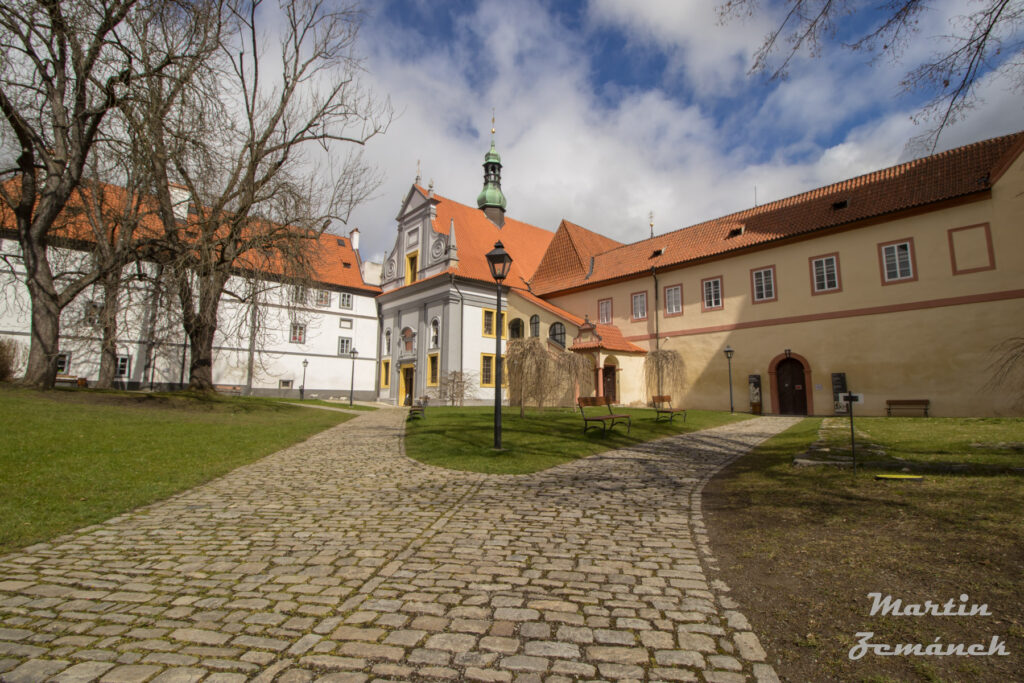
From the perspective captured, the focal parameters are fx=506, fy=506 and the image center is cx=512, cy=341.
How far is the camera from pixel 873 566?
370cm

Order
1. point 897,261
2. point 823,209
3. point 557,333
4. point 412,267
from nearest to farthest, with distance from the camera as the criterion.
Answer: point 897,261
point 823,209
point 557,333
point 412,267

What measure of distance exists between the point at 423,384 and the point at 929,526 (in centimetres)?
2823

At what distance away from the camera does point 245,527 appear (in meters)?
5.00

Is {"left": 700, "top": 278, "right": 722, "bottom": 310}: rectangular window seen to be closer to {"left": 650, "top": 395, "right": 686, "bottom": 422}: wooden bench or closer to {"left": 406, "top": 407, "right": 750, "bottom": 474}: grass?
{"left": 650, "top": 395, "right": 686, "bottom": 422}: wooden bench

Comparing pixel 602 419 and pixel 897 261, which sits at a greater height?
pixel 897 261

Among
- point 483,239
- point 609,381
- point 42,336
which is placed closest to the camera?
point 42,336

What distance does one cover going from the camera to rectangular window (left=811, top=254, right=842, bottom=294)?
825 inches

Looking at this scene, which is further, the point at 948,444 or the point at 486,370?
the point at 486,370

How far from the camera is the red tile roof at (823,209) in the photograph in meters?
18.6

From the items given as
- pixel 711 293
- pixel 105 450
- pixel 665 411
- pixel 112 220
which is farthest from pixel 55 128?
pixel 711 293

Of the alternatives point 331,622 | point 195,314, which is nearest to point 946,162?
point 331,622

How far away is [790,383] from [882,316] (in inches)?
170

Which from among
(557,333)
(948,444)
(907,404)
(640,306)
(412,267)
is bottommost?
(948,444)

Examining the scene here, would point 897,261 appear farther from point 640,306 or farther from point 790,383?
point 640,306
